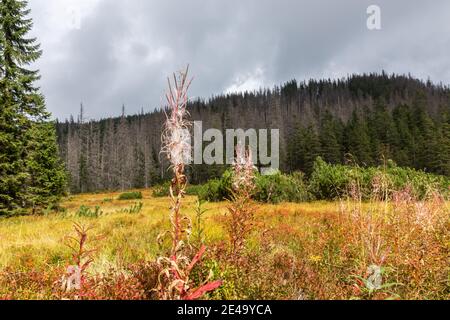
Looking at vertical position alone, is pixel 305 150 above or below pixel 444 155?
above

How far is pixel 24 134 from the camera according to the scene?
21750mm

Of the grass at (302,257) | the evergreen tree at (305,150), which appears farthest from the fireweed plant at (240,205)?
the evergreen tree at (305,150)

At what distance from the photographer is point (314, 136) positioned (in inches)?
2375

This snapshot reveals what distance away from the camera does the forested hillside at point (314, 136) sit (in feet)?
190

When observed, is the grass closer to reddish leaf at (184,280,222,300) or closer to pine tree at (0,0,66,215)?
reddish leaf at (184,280,222,300)

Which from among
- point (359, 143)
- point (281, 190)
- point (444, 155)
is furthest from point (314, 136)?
point (281, 190)

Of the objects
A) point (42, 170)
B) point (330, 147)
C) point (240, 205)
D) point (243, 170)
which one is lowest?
point (240, 205)

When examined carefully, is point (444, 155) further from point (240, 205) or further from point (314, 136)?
point (240, 205)

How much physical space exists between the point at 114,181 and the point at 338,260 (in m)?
86.8

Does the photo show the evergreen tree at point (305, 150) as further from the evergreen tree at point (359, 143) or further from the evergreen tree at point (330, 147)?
the evergreen tree at point (359, 143)

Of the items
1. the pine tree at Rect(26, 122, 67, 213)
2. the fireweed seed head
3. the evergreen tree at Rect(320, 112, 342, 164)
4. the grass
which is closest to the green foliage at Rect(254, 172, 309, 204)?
the grass

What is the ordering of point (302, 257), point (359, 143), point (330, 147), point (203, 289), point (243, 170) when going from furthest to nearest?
point (330, 147)
point (359, 143)
point (302, 257)
point (243, 170)
point (203, 289)

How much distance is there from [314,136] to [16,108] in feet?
161
